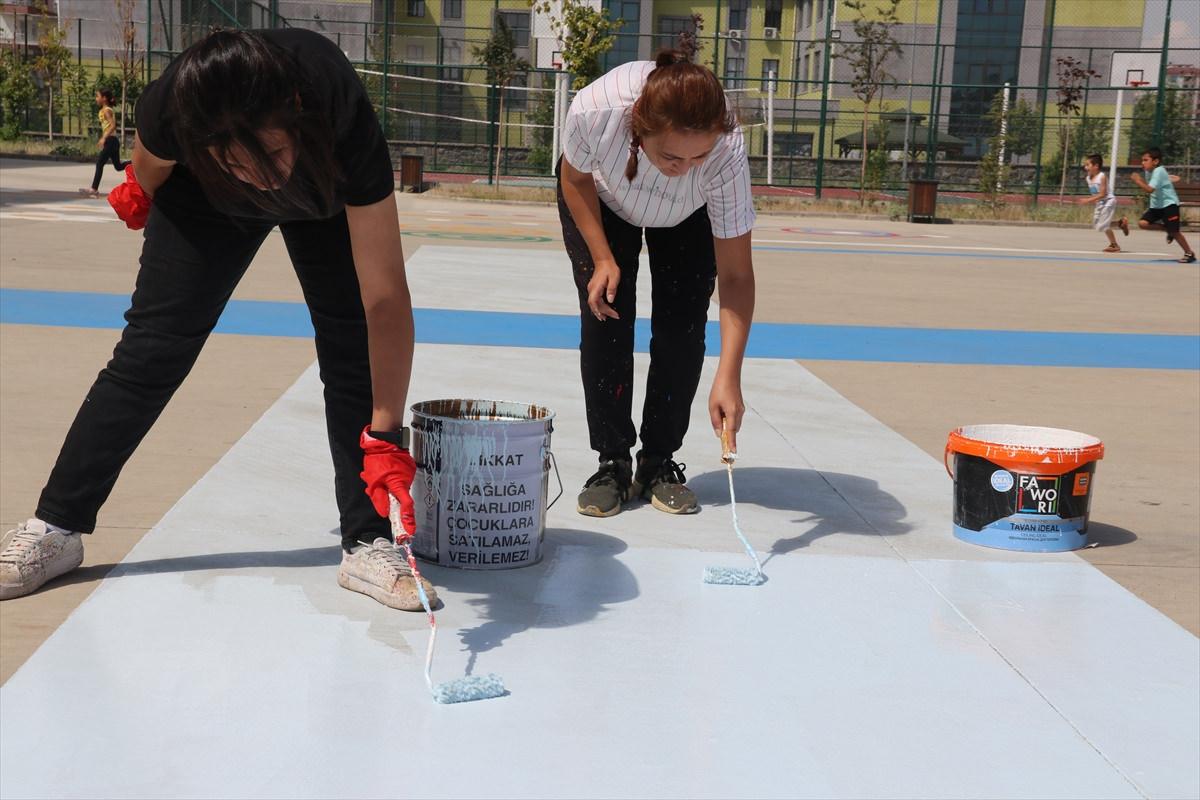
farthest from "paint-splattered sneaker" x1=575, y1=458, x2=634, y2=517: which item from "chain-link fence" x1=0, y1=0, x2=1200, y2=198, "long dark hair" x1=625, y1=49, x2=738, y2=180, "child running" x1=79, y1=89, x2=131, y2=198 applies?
"chain-link fence" x1=0, y1=0, x2=1200, y2=198

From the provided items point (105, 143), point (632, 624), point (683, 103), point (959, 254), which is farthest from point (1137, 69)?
point (632, 624)

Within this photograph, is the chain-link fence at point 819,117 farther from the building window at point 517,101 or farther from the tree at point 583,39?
the tree at point 583,39

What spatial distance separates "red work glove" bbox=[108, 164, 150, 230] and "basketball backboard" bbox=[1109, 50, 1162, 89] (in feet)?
99.7

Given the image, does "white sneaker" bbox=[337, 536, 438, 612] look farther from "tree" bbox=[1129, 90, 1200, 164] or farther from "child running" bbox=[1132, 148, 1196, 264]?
"tree" bbox=[1129, 90, 1200, 164]

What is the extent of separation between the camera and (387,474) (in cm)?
285

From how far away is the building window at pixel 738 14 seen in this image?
4928 cm

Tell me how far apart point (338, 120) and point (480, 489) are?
3.74 ft

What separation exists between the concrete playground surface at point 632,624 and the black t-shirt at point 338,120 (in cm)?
102

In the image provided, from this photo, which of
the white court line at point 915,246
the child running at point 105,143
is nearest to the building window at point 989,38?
the white court line at point 915,246

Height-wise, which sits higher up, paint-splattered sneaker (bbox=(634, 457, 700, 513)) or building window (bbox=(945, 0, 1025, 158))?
building window (bbox=(945, 0, 1025, 158))

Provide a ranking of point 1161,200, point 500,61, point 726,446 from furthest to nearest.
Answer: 1. point 500,61
2. point 1161,200
3. point 726,446

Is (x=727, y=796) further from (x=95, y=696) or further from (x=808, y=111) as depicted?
(x=808, y=111)

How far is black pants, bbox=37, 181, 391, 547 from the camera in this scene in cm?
311

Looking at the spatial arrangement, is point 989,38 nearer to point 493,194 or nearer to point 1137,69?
point 1137,69
